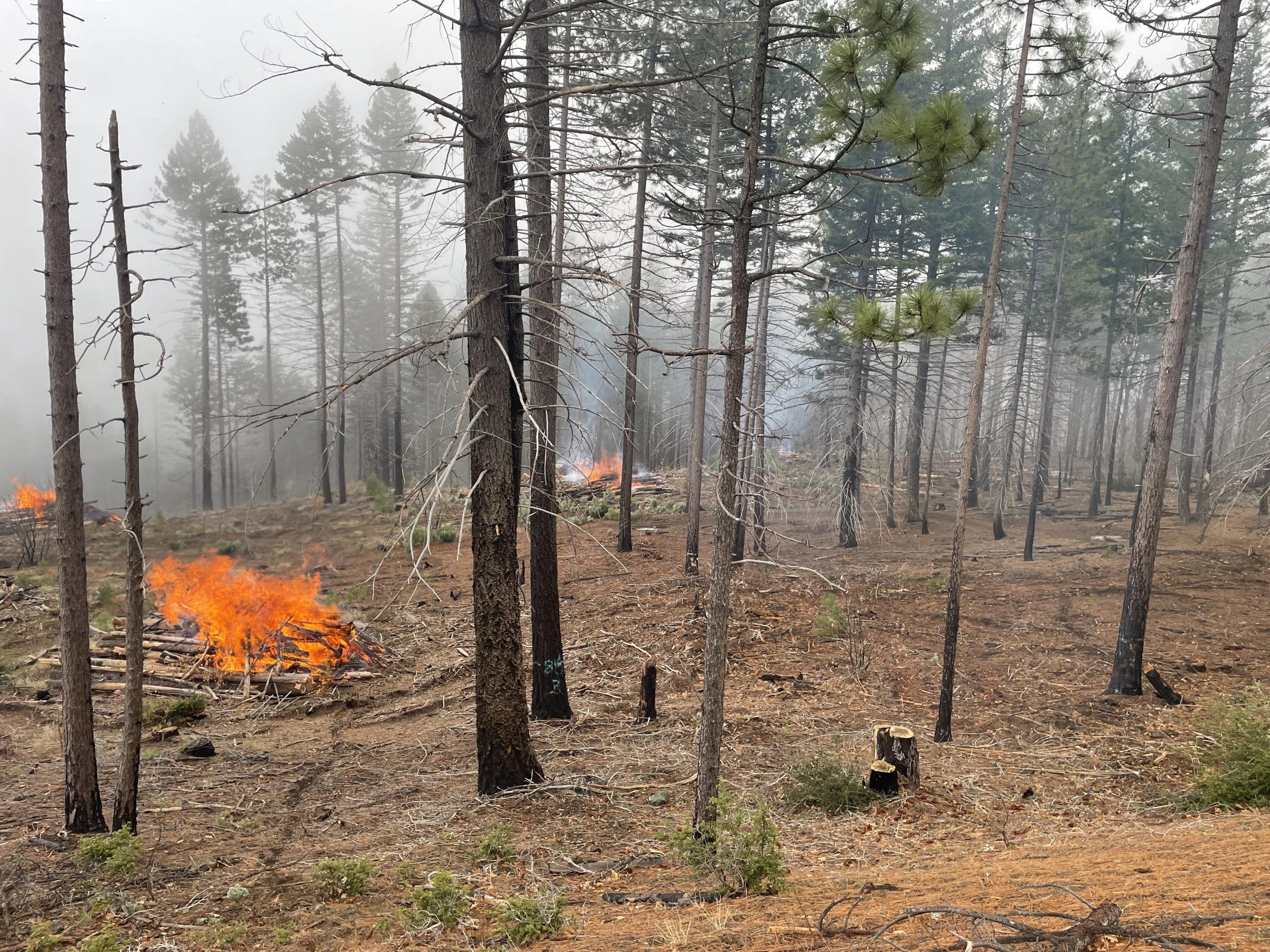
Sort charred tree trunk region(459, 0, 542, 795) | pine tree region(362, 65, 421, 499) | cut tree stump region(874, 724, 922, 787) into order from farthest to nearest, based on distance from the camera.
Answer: pine tree region(362, 65, 421, 499), cut tree stump region(874, 724, 922, 787), charred tree trunk region(459, 0, 542, 795)

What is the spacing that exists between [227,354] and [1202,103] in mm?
51771

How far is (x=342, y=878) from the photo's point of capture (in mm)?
5691

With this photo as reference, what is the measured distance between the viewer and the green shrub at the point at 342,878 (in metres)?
5.67

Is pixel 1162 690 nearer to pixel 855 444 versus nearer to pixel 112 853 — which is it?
pixel 855 444

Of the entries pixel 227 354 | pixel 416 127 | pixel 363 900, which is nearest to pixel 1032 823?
pixel 363 900

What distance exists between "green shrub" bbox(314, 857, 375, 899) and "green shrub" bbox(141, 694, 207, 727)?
6.86 m

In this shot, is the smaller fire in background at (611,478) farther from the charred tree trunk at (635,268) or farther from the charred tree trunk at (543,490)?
the charred tree trunk at (543,490)

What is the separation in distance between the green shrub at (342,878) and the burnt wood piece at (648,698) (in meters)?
5.21

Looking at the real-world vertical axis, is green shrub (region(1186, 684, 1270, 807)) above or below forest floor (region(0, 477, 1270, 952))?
above

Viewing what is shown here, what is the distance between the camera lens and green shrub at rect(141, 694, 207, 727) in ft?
36.7

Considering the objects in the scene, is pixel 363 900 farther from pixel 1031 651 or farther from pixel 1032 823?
pixel 1031 651

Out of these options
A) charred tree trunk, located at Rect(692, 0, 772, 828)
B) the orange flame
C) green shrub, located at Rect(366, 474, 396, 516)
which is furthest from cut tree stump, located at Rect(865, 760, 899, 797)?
the orange flame

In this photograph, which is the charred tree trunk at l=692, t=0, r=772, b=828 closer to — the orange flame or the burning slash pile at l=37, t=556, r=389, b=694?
the burning slash pile at l=37, t=556, r=389, b=694

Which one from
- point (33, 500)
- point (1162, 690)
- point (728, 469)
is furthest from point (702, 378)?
point (33, 500)
